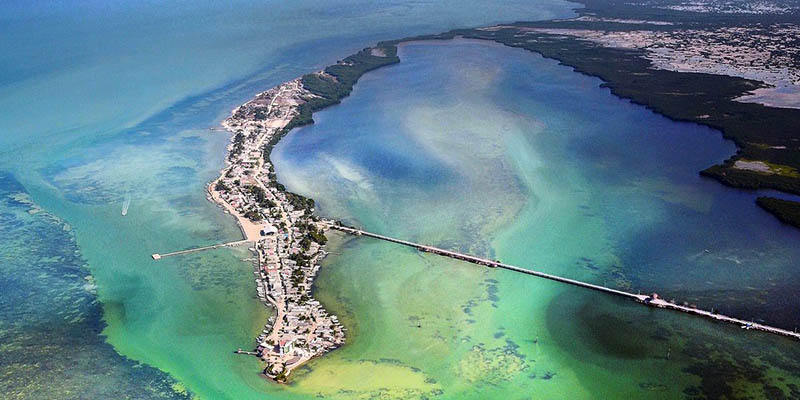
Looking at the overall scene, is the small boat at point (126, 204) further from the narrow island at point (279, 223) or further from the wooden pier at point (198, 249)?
the wooden pier at point (198, 249)

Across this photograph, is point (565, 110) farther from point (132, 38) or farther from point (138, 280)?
point (132, 38)

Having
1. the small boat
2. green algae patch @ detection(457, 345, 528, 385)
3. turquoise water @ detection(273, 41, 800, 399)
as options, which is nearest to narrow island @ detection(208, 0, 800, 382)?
turquoise water @ detection(273, 41, 800, 399)

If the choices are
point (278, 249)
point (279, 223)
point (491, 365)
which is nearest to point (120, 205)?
point (279, 223)

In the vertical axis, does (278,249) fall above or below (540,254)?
above

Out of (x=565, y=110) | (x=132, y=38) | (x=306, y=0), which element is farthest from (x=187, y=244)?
(x=306, y=0)

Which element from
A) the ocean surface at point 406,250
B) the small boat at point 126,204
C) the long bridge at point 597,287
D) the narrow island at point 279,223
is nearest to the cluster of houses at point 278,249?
the narrow island at point 279,223

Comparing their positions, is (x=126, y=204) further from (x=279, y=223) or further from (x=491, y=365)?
(x=491, y=365)

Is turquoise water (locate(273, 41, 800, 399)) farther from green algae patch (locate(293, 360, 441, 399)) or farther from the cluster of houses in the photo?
the cluster of houses
